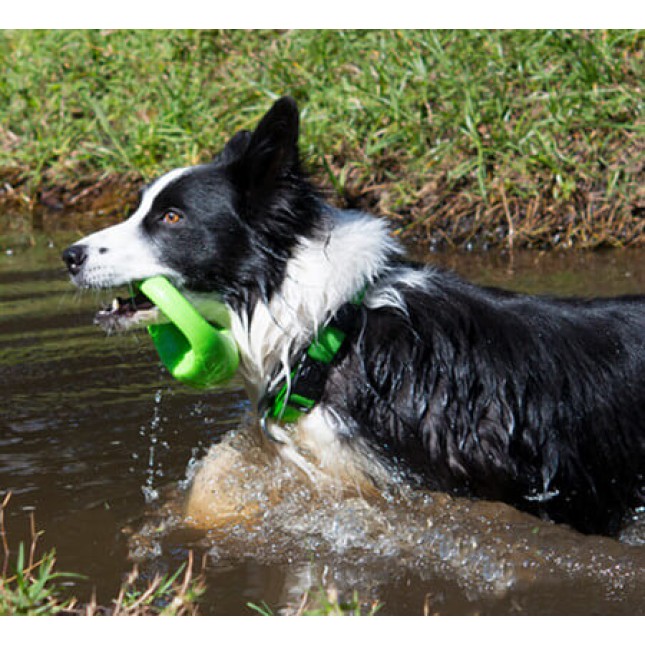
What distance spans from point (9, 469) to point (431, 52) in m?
5.39

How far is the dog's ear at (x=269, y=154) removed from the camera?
374 cm

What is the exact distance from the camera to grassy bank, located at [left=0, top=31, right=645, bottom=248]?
25.8 ft

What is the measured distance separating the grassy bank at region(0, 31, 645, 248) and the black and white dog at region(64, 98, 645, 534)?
160 inches

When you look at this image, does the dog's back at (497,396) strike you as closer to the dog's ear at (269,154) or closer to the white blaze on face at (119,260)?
the dog's ear at (269,154)

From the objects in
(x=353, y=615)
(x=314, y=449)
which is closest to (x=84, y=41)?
(x=314, y=449)

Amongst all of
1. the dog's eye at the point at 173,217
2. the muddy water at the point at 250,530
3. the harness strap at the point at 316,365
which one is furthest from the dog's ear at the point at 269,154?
the muddy water at the point at 250,530

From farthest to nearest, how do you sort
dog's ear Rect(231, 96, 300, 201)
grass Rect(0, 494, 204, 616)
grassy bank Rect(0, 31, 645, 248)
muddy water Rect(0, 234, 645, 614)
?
grassy bank Rect(0, 31, 645, 248) < dog's ear Rect(231, 96, 300, 201) < muddy water Rect(0, 234, 645, 614) < grass Rect(0, 494, 204, 616)

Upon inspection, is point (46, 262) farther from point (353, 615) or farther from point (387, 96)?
point (353, 615)

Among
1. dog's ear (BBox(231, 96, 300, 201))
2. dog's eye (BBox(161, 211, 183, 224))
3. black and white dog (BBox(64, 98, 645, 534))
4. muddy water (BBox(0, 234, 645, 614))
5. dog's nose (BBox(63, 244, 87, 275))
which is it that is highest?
dog's ear (BBox(231, 96, 300, 201))

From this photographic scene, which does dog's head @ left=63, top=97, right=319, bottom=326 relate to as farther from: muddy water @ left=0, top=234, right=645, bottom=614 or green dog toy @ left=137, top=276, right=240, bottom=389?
muddy water @ left=0, top=234, right=645, bottom=614

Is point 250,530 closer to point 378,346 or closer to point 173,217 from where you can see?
point 378,346

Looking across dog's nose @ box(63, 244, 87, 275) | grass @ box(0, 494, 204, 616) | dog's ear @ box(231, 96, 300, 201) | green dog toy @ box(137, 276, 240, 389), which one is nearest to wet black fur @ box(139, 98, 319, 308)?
dog's ear @ box(231, 96, 300, 201)

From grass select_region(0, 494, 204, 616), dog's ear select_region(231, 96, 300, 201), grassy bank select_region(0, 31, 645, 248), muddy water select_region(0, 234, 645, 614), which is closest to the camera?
grass select_region(0, 494, 204, 616)

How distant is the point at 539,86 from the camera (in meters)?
8.30
